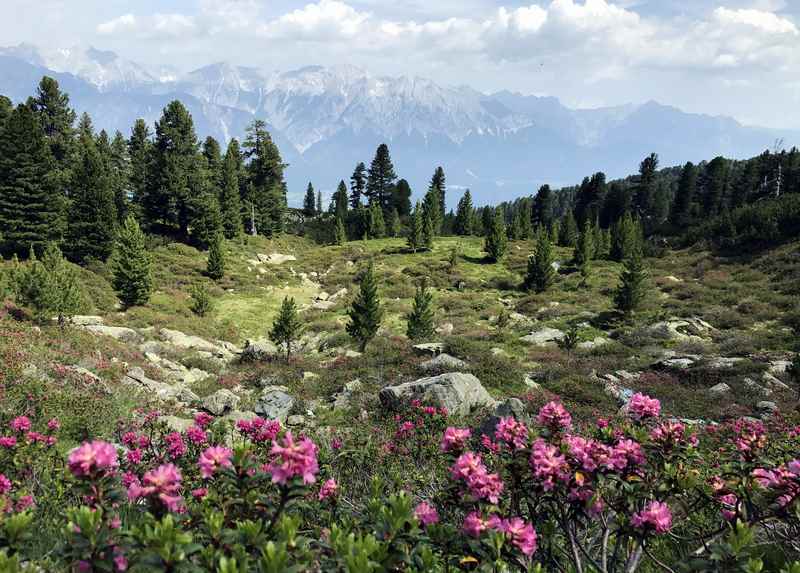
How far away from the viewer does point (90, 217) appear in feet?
110

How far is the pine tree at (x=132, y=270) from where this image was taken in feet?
85.4

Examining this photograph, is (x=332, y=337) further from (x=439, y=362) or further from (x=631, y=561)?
(x=631, y=561)

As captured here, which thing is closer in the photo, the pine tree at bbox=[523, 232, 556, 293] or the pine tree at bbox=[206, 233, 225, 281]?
the pine tree at bbox=[523, 232, 556, 293]

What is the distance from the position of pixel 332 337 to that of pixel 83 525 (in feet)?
74.0

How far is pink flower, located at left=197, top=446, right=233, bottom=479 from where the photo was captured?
8.94 ft

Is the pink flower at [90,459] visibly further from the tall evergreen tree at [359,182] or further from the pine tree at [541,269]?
the tall evergreen tree at [359,182]

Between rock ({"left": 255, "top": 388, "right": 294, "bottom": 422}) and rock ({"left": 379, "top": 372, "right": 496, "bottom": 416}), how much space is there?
2.83 m

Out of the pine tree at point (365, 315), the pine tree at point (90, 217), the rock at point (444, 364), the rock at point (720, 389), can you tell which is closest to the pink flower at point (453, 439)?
the rock at point (444, 364)

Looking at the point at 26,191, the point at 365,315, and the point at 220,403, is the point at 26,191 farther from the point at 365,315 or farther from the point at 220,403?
the point at 220,403

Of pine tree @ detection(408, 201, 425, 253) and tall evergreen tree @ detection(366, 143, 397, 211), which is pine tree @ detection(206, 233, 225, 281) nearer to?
pine tree @ detection(408, 201, 425, 253)

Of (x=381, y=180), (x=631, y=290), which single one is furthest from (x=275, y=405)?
(x=381, y=180)

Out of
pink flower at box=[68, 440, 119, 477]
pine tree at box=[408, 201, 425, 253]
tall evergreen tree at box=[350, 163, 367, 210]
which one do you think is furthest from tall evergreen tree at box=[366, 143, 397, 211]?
pink flower at box=[68, 440, 119, 477]

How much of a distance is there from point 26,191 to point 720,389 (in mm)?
41480

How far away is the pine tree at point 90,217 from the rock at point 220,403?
2620 centimetres
